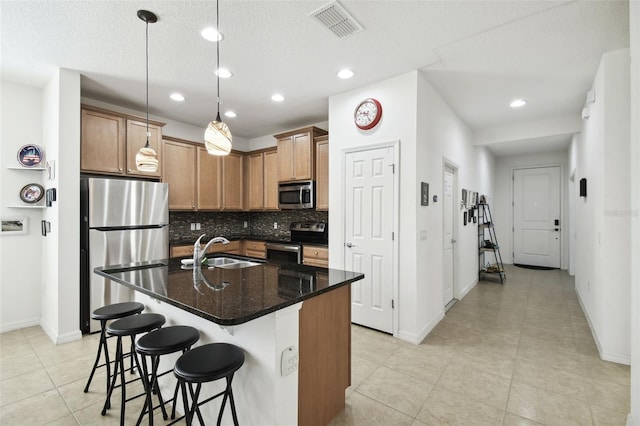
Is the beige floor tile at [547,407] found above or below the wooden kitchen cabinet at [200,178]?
below

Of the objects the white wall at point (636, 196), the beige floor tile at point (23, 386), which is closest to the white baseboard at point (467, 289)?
the white wall at point (636, 196)

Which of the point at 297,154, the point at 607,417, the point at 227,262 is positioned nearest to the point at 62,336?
the point at 227,262

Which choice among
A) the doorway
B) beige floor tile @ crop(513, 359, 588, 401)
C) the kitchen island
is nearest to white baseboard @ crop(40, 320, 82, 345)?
the kitchen island

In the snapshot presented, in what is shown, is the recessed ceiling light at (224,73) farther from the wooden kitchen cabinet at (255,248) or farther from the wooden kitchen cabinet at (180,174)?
the wooden kitchen cabinet at (255,248)

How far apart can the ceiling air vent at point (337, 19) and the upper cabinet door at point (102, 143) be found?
2.94 metres

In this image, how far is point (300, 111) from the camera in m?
4.44

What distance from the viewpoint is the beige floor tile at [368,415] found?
6.50 ft

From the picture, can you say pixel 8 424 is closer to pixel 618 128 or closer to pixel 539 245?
pixel 618 128

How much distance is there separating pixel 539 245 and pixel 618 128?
5154 millimetres

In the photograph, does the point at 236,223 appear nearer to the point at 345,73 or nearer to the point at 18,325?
the point at 18,325

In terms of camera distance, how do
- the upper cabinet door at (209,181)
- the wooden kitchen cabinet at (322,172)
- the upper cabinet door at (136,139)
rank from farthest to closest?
the upper cabinet door at (209,181) → the wooden kitchen cabinet at (322,172) → the upper cabinet door at (136,139)

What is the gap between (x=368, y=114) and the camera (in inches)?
137

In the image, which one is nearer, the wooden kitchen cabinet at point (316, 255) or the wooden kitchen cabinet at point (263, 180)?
the wooden kitchen cabinet at point (316, 255)

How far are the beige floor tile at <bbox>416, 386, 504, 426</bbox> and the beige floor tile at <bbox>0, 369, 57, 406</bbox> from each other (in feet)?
9.29
